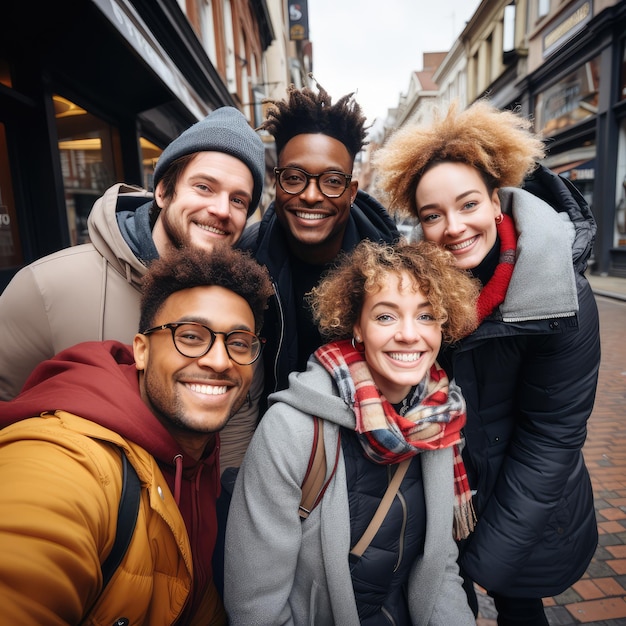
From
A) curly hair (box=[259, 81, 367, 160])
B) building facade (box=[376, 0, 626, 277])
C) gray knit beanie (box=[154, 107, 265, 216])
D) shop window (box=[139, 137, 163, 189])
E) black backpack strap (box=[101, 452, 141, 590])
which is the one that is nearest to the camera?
black backpack strap (box=[101, 452, 141, 590])

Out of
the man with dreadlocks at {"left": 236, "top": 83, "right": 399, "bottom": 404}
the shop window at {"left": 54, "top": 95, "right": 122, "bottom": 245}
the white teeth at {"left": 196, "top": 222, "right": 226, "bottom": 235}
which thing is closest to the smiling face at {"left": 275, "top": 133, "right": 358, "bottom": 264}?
the man with dreadlocks at {"left": 236, "top": 83, "right": 399, "bottom": 404}

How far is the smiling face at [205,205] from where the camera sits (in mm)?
2006

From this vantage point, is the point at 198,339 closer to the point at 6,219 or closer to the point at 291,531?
the point at 291,531

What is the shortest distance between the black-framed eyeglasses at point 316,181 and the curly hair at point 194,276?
0.76 m

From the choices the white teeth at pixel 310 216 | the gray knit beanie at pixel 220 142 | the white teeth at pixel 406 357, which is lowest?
the white teeth at pixel 406 357

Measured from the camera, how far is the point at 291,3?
2795 cm

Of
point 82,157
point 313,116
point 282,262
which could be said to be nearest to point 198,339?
point 282,262

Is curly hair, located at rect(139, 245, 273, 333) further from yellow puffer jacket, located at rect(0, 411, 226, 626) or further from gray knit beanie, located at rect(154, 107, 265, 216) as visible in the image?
gray knit beanie, located at rect(154, 107, 265, 216)

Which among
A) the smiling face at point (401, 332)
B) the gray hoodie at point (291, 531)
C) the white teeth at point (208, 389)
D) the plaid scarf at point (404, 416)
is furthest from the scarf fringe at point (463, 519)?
the white teeth at point (208, 389)

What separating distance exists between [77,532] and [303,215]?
179 centimetres

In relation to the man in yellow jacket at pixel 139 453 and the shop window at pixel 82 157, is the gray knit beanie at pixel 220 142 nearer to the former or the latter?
the man in yellow jacket at pixel 139 453

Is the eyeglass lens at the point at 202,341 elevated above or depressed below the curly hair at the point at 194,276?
below

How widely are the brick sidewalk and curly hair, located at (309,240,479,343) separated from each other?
1928 mm

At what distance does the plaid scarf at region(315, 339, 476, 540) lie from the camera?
1.48 meters
